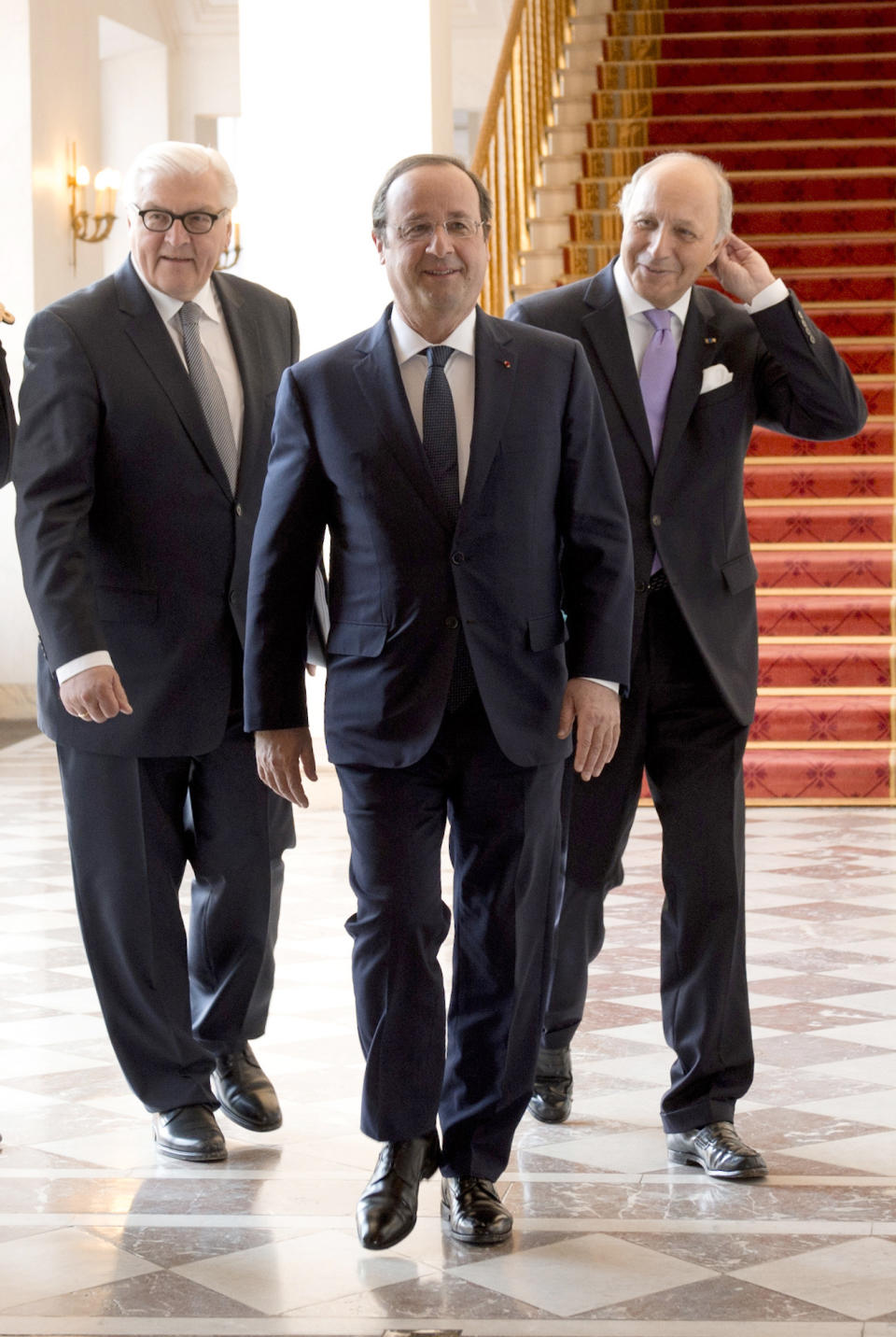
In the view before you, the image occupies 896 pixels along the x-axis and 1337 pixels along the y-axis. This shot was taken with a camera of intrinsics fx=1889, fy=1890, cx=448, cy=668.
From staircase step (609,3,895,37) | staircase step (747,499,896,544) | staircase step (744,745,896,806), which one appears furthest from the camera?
staircase step (609,3,895,37)

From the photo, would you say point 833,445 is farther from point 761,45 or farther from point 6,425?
point 6,425

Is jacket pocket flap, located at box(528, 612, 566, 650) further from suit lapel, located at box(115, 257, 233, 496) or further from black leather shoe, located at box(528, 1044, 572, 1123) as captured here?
black leather shoe, located at box(528, 1044, 572, 1123)

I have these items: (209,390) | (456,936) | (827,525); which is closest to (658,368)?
Result: (209,390)

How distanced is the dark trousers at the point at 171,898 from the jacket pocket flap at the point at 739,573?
0.84 metres

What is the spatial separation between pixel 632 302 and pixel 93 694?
108cm

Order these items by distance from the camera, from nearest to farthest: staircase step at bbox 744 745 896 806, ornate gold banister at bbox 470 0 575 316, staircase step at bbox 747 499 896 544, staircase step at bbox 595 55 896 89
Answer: staircase step at bbox 744 745 896 806 < staircase step at bbox 747 499 896 544 < ornate gold banister at bbox 470 0 575 316 < staircase step at bbox 595 55 896 89

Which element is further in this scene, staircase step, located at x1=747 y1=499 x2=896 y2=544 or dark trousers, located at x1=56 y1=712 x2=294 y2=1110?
staircase step, located at x1=747 y1=499 x2=896 y2=544

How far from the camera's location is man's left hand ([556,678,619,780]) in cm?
271

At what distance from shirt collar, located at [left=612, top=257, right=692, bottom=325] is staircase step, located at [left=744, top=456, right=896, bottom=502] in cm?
466

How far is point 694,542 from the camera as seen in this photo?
119 inches

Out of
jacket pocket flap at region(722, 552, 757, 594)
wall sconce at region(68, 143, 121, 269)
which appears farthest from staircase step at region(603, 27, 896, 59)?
jacket pocket flap at region(722, 552, 757, 594)

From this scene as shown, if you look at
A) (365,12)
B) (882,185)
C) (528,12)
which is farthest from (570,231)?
(365,12)

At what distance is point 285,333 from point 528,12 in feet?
21.7

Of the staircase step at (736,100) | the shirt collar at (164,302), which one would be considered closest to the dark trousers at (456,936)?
the shirt collar at (164,302)
